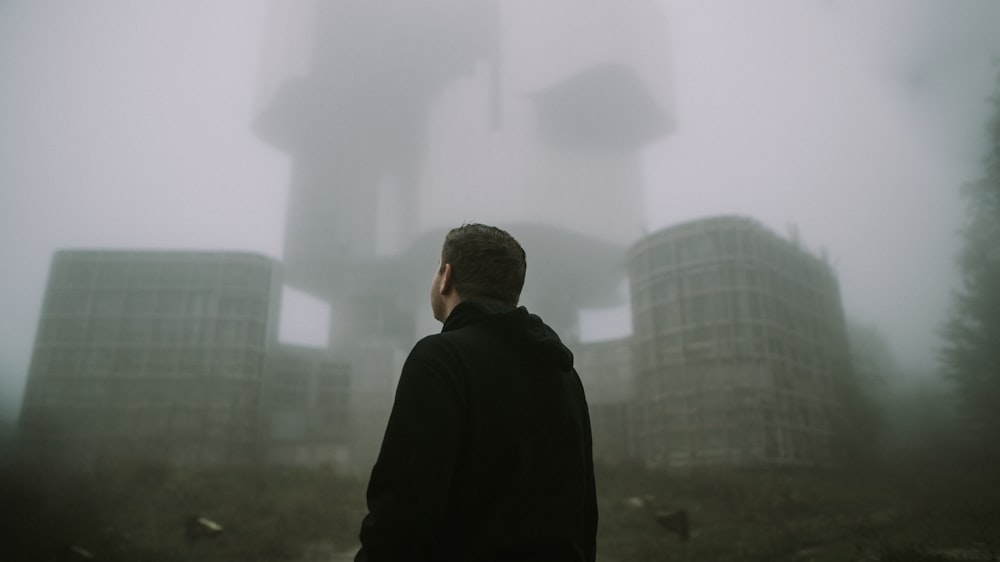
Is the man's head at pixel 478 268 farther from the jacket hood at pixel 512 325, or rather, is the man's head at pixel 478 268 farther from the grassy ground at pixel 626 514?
the grassy ground at pixel 626 514

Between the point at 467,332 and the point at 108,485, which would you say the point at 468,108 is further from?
the point at 467,332

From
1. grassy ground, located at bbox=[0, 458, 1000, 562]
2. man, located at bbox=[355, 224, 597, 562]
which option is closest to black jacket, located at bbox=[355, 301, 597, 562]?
man, located at bbox=[355, 224, 597, 562]

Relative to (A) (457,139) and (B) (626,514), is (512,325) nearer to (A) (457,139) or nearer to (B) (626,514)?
(B) (626,514)

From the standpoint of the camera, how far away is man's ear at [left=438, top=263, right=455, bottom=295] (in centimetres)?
174

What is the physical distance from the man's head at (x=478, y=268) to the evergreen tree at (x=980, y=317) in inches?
572

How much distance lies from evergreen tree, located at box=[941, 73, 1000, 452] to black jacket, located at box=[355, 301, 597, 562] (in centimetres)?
1448

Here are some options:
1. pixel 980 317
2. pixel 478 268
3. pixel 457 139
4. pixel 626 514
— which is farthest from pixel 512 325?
pixel 457 139

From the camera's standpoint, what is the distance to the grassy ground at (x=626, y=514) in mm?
7988

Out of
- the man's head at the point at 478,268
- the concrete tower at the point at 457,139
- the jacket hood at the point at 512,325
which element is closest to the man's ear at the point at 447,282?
the man's head at the point at 478,268

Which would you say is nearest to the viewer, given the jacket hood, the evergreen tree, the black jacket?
the black jacket

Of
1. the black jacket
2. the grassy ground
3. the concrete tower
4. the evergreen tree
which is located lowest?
the grassy ground

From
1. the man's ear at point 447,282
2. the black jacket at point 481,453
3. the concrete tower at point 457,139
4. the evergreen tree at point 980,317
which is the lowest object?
the black jacket at point 481,453

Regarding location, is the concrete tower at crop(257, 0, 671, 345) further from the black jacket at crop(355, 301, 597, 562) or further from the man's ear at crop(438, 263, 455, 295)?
the black jacket at crop(355, 301, 597, 562)

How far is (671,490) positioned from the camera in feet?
39.3
